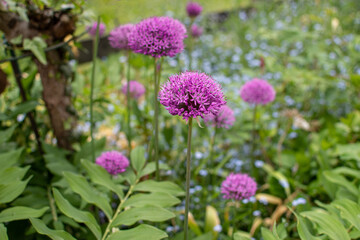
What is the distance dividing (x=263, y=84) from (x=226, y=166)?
85cm

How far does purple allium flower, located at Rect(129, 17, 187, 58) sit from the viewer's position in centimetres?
112

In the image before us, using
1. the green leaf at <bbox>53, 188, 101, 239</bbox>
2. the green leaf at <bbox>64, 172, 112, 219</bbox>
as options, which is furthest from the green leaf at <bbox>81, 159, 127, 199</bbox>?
the green leaf at <bbox>53, 188, 101, 239</bbox>

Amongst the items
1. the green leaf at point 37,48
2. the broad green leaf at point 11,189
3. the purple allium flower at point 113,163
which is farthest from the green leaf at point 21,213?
the green leaf at point 37,48

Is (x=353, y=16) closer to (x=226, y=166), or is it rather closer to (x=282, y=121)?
(x=282, y=121)

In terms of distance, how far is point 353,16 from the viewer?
3.92 metres

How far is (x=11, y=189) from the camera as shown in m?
1.13

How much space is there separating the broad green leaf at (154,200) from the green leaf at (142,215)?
3 centimetres

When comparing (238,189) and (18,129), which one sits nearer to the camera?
(238,189)

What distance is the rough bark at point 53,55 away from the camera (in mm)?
1499

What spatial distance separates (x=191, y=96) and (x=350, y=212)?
703 millimetres

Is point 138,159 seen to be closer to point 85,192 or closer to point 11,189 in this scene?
point 85,192

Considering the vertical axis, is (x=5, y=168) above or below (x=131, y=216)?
above

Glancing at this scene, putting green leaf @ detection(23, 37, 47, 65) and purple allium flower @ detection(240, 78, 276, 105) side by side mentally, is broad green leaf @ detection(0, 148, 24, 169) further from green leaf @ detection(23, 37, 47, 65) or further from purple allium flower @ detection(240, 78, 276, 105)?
purple allium flower @ detection(240, 78, 276, 105)

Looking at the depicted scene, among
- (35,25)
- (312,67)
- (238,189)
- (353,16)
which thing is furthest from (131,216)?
(353,16)
